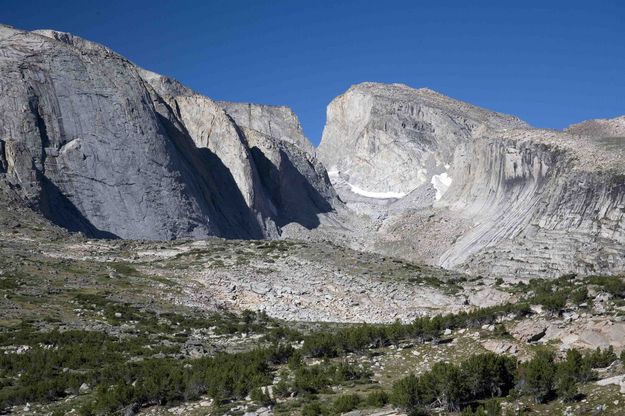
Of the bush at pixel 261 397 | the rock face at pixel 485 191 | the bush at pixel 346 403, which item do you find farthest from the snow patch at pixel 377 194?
the bush at pixel 346 403

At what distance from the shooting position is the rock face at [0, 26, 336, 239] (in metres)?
93.1

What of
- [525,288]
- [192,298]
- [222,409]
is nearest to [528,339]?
[222,409]

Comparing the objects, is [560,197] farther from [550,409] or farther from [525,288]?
[550,409]

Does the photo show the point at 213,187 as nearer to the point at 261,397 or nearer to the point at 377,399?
the point at 261,397

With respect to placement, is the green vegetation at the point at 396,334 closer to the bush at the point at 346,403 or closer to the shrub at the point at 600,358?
the bush at the point at 346,403

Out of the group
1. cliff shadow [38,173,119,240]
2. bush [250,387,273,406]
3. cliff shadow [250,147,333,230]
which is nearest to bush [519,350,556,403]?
bush [250,387,273,406]

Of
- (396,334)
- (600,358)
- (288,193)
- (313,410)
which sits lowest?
(313,410)

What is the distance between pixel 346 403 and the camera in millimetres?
24094

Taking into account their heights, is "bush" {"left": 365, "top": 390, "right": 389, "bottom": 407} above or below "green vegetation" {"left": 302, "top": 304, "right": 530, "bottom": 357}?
below

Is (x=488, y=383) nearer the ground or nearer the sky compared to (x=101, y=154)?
nearer the ground

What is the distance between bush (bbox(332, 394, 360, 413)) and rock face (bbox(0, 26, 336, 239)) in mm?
63798

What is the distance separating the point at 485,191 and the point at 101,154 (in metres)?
49.5

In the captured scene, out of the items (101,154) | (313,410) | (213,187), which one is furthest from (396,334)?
(213,187)

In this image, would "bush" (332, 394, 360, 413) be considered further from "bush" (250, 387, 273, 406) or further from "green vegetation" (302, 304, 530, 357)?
"green vegetation" (302, 304, 530, 357)
